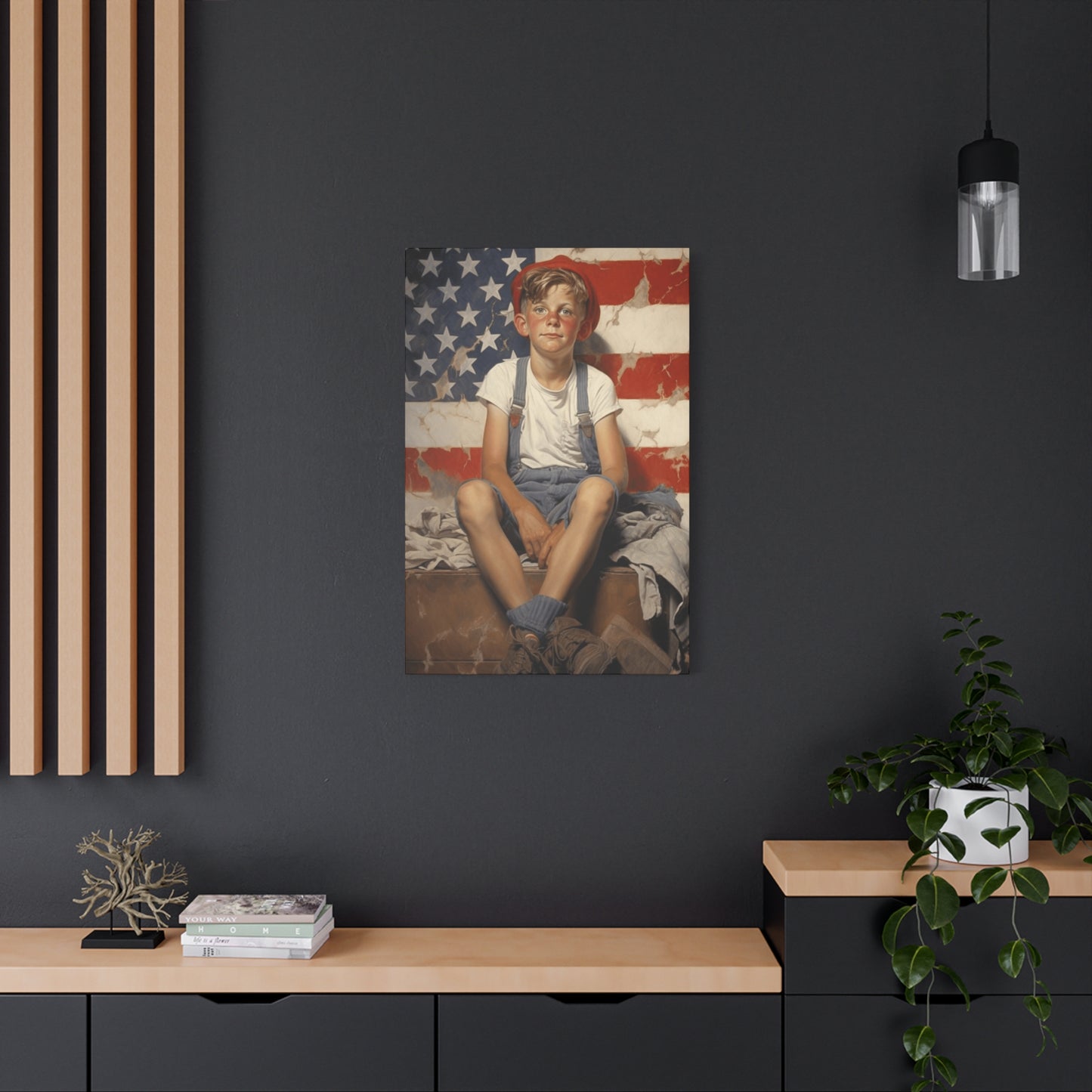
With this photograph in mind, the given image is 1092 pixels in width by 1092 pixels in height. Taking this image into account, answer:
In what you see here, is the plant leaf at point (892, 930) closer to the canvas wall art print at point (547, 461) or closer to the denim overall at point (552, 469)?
the canvas wall art print at point (547, 461)

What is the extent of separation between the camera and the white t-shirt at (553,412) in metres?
2.15

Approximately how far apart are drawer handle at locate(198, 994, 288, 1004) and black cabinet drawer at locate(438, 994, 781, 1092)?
0.34 meters

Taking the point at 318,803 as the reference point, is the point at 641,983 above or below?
below

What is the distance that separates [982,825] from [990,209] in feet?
4.13

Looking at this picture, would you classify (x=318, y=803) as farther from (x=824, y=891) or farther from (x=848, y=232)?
(x=848, y=232)

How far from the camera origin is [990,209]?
197 centimetres

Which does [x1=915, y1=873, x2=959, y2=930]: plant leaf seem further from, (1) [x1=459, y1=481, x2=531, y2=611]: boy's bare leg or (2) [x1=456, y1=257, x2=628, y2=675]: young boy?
(1) [x1=459, y1=481, x2=531, y2=611]: boy's bare leg

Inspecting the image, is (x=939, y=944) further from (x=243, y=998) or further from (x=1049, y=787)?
(x=243, y=998)

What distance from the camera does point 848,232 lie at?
2172 mm

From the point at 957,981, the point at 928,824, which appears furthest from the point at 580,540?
the point at 957,981

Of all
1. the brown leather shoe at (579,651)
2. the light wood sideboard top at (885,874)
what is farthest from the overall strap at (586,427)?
the light wood sideboard top at (885,874)

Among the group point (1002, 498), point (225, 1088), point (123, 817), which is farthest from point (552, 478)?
point (225, 1088)

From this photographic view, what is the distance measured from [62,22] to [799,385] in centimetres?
185

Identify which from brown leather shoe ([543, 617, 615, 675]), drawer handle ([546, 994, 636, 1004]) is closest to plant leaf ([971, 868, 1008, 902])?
drawer handle ([546, 994, 636, 1004])
